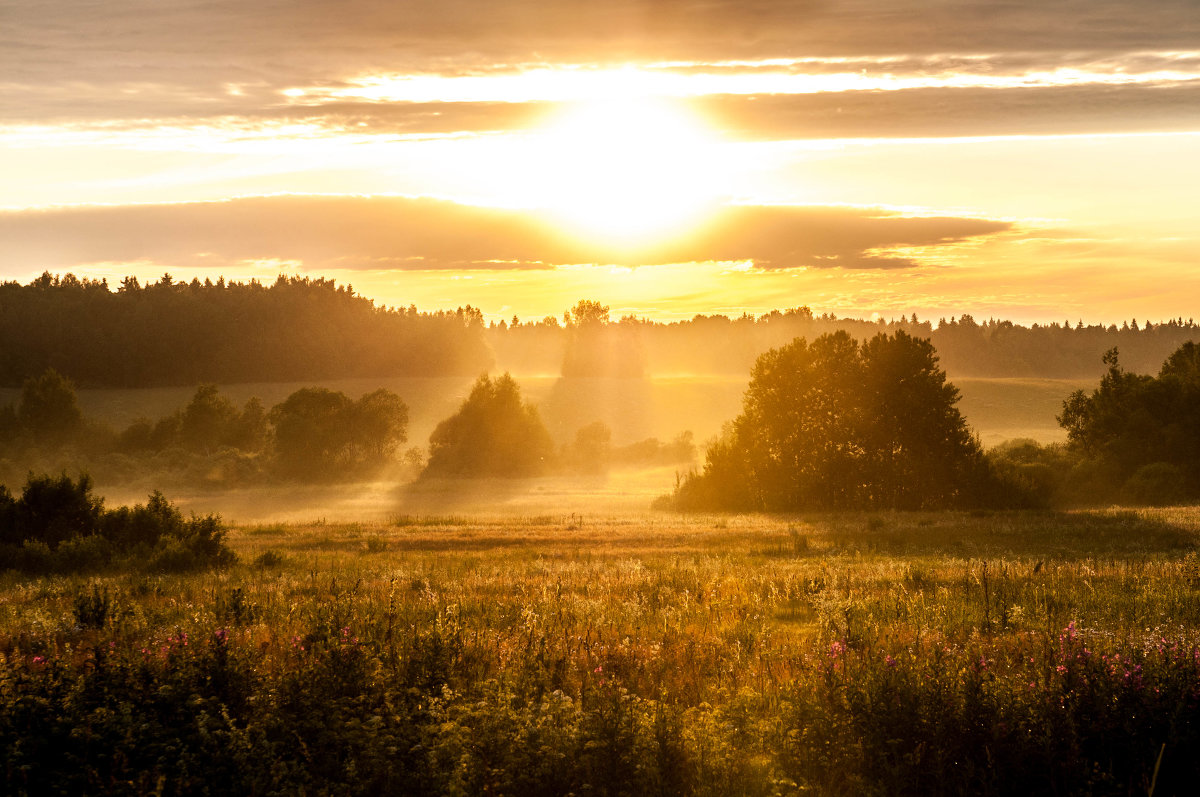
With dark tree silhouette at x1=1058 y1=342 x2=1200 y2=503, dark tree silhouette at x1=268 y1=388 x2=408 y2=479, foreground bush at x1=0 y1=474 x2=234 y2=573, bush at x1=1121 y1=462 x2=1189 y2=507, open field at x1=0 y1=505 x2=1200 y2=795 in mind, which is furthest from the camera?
dark tree silhouette at x1=268 y1=388 x2=408 y2=479

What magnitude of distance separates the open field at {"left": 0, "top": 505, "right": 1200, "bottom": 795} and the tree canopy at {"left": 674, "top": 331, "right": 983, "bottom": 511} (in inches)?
1422

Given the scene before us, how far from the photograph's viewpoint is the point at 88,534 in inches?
1073

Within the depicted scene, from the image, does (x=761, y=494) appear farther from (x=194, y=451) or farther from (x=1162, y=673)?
(x=194, y=451)

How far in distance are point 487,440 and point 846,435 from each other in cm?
4304

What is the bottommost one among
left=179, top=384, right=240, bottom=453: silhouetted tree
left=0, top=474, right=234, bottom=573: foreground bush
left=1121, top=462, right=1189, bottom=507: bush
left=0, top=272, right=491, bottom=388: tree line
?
left=1121, top=462, right=1189, bottom=507: bush

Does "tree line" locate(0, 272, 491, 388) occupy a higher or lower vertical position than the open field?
higher

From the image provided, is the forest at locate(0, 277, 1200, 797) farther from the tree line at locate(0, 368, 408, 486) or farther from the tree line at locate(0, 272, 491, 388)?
the tree line at locate(0, 272, 491, 388)

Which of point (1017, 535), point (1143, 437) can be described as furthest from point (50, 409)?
point (1143, 437)

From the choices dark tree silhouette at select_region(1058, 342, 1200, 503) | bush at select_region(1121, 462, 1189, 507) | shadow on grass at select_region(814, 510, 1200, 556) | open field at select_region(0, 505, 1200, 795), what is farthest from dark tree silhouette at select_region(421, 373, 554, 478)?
open field at select_region(0, 505, 1200, 795)

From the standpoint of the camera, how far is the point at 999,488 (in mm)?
51000

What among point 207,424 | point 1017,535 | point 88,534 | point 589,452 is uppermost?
point 207,424

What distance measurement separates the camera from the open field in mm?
8367

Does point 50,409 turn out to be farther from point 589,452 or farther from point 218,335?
point 589,452

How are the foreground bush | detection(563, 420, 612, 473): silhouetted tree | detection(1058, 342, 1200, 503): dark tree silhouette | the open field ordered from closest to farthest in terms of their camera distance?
1. the open field
2. the foreground bush
3. detection(1058, 342, 1200, 503): dark tree silhouette
4. detection(563, 420, 612, 473): silhouetted tree
